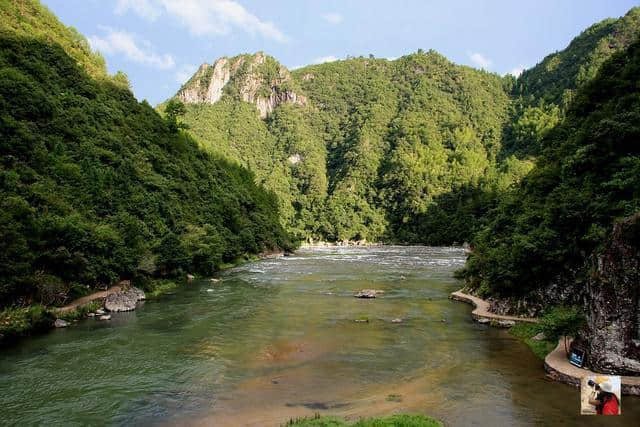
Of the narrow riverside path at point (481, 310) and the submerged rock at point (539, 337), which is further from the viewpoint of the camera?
the narrow riverside path at point (481, 310)

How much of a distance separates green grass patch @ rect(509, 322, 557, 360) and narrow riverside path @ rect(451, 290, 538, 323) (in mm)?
776

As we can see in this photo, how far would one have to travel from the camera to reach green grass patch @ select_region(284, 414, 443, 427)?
13.4m

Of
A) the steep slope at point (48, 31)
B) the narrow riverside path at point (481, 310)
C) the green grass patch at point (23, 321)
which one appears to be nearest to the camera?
the green grass patch at point (23, 321)

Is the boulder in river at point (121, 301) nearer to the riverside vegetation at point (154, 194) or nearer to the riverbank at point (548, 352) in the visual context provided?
the riverside vegetation at point (154, 194)

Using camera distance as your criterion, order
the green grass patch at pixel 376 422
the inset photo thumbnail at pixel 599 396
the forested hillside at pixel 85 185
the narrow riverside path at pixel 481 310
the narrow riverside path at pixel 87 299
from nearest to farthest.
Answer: the inset photo thumbnail at pixel 599 396, the green grass patch at pixel 376 422, the narrow riverside path at pixel 481 310, the narrow riverside path at pixel 87 299, the forested hillside at pixel 85 185

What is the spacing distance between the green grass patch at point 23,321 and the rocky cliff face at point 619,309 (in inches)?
1134

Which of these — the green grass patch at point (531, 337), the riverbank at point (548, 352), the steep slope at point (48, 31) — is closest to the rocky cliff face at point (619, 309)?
the riverbank at point (548, 352)

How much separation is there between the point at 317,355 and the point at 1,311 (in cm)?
1882

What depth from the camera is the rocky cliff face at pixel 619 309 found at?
16.8m

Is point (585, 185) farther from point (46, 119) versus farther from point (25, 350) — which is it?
point (46, 119)

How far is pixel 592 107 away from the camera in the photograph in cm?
4453

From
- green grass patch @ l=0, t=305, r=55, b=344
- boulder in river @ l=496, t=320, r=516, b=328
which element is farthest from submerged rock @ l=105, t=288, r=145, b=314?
boulder in river @ l=496, t=320, r=516, b=328

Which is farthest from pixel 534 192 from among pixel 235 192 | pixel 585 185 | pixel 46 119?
pixel 235 192

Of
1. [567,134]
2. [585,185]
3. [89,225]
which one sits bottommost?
[89,225]
